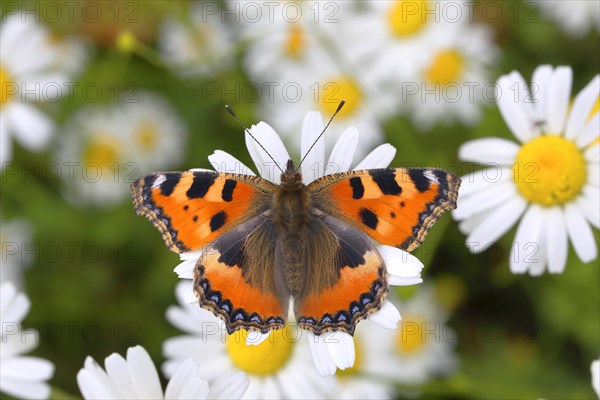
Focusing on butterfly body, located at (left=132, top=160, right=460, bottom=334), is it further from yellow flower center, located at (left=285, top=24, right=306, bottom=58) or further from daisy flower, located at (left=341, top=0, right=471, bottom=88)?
yellow flower center, located at (left=285, top=24, right=306, bottom=58)

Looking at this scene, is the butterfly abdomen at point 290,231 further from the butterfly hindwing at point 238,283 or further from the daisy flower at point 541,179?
the daisy flower at point 541,179

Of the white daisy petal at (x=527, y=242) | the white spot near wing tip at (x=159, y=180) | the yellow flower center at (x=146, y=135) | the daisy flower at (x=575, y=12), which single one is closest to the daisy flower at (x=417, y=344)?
the white daisy petal at (x=527, y=242)

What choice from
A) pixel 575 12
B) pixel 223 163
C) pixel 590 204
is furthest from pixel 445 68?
pixel 223 163

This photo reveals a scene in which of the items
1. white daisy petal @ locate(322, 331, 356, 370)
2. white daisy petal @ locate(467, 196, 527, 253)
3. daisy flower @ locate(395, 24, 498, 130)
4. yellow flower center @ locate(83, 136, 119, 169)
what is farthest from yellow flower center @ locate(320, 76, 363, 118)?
white daisy petal @ locate(322, 331, 356, 370)

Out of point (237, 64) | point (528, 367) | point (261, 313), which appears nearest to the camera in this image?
point (261, 313)

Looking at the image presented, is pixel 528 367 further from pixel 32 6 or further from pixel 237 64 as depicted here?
pixel 32 6

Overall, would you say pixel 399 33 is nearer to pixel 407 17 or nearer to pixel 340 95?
pixel 407 17

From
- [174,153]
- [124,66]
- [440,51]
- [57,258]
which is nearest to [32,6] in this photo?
[124,66]
